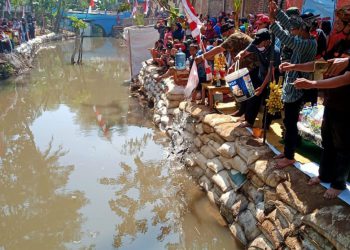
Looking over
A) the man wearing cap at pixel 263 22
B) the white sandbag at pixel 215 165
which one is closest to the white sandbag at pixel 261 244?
the white sandbag at pixel 215 165

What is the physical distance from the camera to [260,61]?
→ 4371 millimetres

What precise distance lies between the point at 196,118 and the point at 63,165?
7.96 feet

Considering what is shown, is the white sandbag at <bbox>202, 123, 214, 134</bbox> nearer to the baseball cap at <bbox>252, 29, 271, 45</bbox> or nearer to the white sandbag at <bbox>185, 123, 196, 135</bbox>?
the white sandbag at <bbox>185, 123, 196, 135</bbox>

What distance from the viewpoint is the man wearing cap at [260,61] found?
4.21 m

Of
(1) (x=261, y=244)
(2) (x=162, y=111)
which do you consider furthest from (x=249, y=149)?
(2) (x=162, y=111)

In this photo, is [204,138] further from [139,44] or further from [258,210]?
[139,44]

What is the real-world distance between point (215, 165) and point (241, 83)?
1.28 m

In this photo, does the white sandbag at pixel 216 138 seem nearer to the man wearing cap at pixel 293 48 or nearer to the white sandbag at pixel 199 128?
the white sandbag at pixel 199 128

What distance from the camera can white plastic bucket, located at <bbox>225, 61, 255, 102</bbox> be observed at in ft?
13.1

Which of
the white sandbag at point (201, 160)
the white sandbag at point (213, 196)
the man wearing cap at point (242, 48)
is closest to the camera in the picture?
the man wearing cap at point (242, 48)

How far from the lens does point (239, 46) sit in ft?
15.3

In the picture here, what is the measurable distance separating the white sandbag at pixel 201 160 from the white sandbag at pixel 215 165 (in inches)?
7.1

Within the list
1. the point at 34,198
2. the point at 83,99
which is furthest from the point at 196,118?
the point at 83,99

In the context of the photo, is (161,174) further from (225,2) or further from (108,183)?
(225,2)
